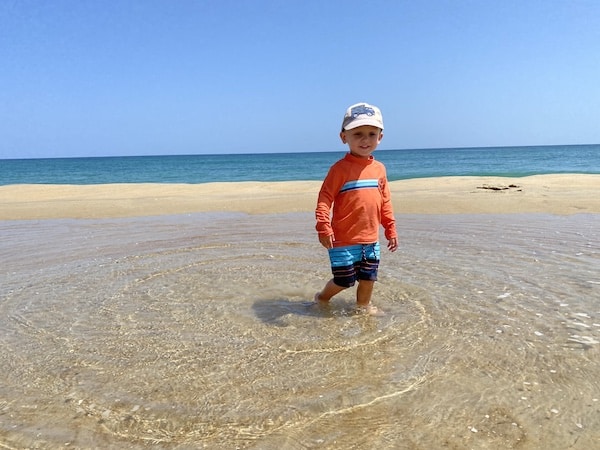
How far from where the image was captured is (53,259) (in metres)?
5.70

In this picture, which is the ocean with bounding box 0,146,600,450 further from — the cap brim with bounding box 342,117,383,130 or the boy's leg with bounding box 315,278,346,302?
the cap brim with bounding box 342,117,383,130

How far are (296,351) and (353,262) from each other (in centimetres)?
103

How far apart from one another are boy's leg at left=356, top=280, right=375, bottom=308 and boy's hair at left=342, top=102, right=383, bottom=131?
50.8 inches

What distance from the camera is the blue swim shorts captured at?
149 inches

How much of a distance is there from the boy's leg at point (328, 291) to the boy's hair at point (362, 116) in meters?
1.32

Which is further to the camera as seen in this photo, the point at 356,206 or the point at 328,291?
the point at 328,291

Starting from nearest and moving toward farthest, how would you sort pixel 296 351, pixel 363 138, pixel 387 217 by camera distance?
pixel 296 351, pixel 363 138, pixel 387 217

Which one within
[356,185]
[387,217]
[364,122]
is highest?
[364,122]

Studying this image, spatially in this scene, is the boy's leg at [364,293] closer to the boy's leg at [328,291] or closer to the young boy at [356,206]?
the young boy at [356,206]

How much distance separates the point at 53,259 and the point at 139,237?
1.59 meters

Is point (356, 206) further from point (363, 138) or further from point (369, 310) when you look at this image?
point (369, 310)

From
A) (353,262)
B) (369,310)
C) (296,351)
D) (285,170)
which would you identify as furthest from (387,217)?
(285,170)

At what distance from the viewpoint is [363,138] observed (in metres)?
3.69

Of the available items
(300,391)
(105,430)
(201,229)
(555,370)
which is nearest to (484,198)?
(201,229)
